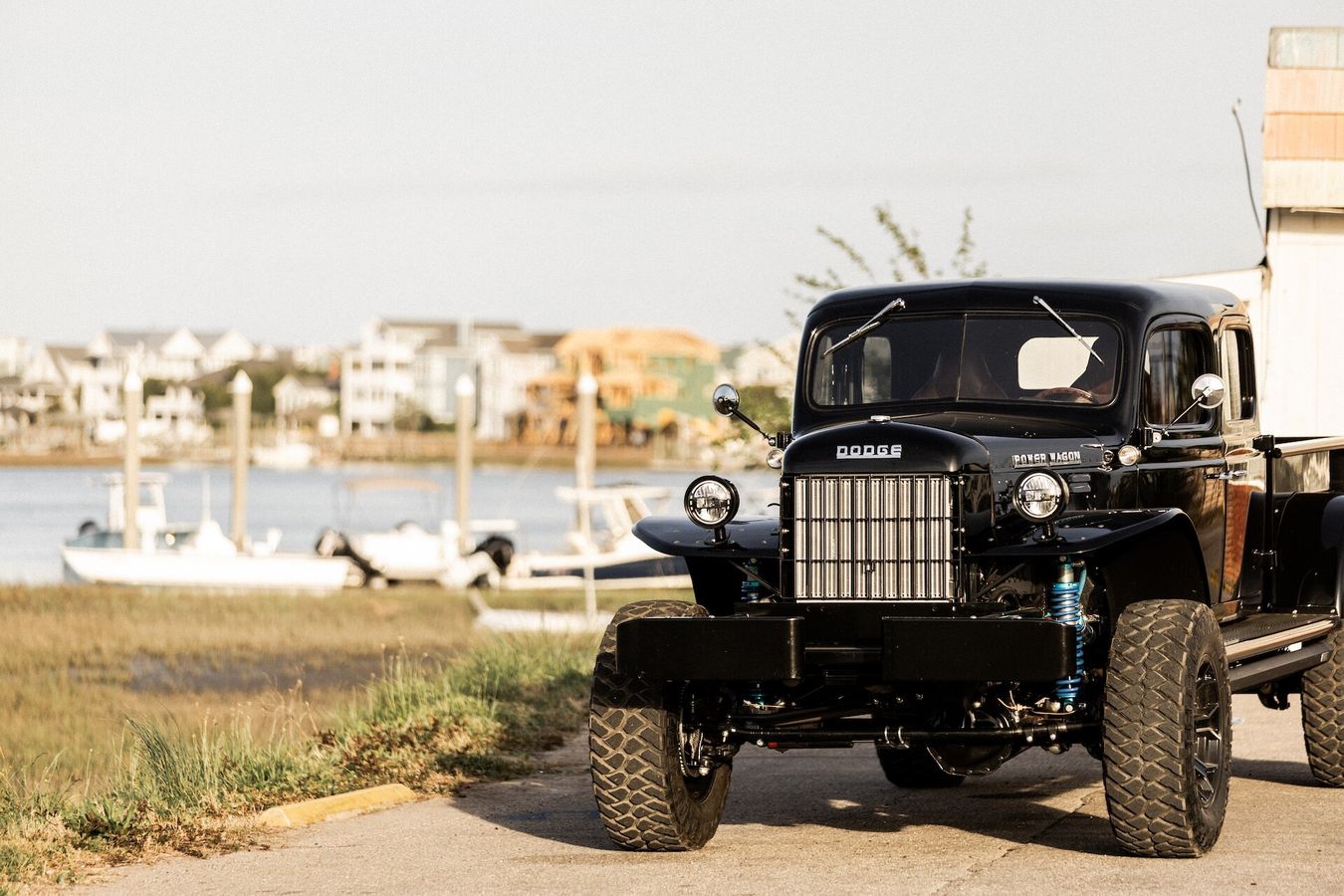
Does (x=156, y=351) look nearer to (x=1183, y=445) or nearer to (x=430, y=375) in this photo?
(x=430, y=375)

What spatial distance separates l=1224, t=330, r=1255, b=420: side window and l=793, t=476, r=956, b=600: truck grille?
2.80 m

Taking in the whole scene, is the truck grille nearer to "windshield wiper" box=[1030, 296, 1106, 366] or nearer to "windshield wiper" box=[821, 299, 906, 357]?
"windshield wiper" box=[1030, 296, 1106, 366]

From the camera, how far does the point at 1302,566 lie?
1052 centimetres

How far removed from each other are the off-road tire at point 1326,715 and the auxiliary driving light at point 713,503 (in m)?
3.77

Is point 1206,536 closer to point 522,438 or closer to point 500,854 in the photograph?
point 500,854

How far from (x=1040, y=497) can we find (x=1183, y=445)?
5.58ft

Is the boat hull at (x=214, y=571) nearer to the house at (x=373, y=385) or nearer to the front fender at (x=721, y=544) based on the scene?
the front fender at (x=721, y=544)

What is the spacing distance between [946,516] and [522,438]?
13982 cm

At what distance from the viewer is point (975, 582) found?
8273 mm

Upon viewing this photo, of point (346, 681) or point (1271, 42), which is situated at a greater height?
point (1271, 42)

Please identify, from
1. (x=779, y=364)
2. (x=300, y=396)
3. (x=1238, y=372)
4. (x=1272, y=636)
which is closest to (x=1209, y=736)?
(x=1272, y=636)

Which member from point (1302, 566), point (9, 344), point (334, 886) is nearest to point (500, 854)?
point (334, 886)

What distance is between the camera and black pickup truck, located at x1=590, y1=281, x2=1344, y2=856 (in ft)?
26.1

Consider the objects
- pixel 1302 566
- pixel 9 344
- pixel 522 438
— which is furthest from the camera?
pixel 9 344
